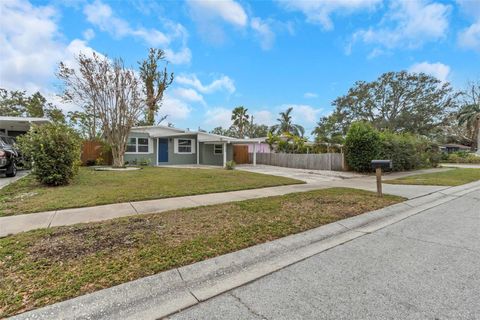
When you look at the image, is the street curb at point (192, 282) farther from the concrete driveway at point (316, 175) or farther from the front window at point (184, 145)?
the front window at point (184, 145)

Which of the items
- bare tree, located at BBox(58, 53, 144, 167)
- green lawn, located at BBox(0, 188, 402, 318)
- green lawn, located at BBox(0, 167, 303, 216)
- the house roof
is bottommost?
green lawn, located at BBox(0, 188, 402, 318)

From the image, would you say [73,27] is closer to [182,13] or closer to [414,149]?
[182,13]

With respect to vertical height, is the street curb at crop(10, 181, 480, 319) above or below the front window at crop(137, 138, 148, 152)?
below

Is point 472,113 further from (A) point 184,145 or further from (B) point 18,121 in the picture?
(B) point 18,121

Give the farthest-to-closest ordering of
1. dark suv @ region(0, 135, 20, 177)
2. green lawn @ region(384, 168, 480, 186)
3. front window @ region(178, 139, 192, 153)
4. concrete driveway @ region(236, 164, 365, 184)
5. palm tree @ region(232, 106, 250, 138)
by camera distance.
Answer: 1. palm tree @ region(232, 106, 250, 138)
2. front window @ region(178, 139, 192, 153)
3. concrete driveway @ region(236, 164, 365, 184)
4. green lawn @ region(384, 168, 480, 186)
5. dark suv @ region(0, 135, 20, 177)

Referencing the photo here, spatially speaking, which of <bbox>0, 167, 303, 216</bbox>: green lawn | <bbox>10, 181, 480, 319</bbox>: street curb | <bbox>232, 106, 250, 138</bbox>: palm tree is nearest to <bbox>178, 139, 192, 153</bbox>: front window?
<bbox>0, 167, 303, 216</bbox>: green lawn

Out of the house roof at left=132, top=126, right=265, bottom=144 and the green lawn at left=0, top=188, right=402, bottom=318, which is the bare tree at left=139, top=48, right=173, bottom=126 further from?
the green lawn at left=0, top=188, right=402, bottom=318

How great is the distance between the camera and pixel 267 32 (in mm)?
13641

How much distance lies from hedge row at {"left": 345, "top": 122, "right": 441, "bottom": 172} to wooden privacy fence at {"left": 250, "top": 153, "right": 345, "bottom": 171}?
958 mm

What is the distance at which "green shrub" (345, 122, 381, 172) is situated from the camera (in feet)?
47.5

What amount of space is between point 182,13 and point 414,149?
17063 mm

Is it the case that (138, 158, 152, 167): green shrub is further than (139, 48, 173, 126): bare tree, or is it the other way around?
(139, 48, 173, 126): bare tree

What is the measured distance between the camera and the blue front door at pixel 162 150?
1953 centimetres

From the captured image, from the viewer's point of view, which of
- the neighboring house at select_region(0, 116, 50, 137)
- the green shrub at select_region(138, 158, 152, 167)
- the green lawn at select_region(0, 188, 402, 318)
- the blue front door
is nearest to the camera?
the green lawn at select_region(0, 188, 402, 318)
